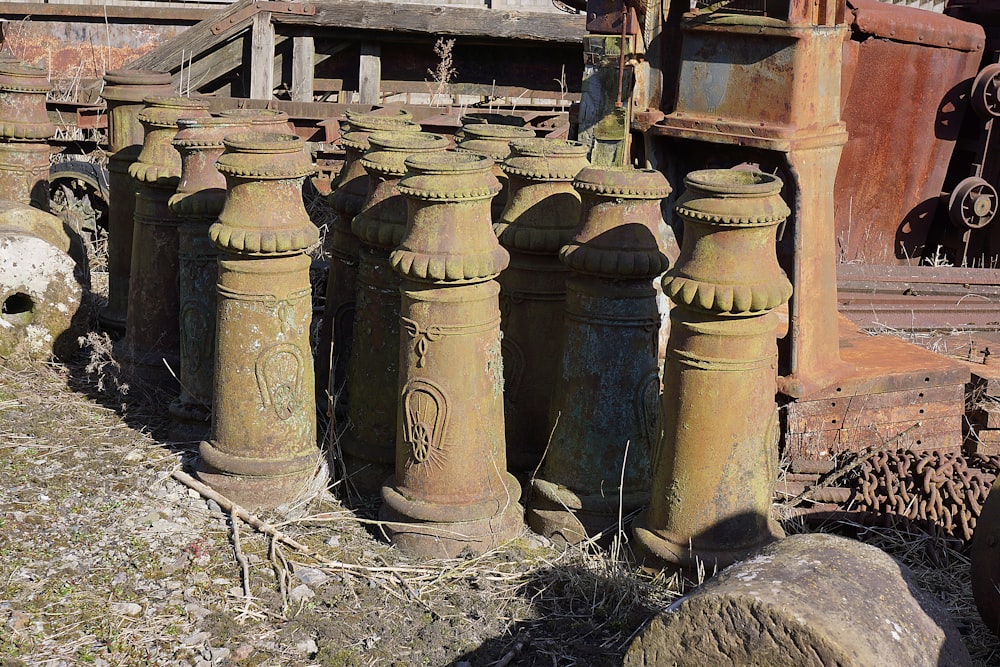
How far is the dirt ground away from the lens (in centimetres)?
366

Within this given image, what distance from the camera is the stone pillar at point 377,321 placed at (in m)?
4.46

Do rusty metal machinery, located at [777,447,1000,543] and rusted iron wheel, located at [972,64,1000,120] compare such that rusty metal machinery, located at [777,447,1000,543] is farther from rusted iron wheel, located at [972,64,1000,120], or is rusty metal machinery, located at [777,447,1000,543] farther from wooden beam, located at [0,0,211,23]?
wooden beam, located at [0,0,211,23]

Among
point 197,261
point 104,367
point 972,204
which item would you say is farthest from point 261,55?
point 972,204

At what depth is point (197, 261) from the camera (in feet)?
16.4

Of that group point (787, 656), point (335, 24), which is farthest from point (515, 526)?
point (335, 24)

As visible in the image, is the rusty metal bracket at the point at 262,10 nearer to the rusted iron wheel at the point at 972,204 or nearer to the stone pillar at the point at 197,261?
the stone pillar at the point at 197,261

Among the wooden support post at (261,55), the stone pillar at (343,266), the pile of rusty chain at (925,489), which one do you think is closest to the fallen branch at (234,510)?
the stone pillar at (343,266)

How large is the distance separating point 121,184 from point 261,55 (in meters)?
4.31

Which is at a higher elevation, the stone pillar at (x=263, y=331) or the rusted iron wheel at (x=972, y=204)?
the rusted iron wheel at (x=972, y=204)

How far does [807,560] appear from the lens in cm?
315

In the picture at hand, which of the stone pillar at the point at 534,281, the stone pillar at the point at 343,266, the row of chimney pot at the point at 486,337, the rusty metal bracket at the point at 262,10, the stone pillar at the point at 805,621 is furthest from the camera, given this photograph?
the rusty metal bracket at the point at 262,10

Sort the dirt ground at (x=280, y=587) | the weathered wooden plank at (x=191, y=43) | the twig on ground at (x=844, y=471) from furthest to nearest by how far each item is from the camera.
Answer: the weathered wooden plank at (x=191, y=43) → the twig on ground at (x=844, y=471) → the dirt ground at (x=280, y=587)

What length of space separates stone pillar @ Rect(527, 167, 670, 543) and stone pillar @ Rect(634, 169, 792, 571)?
0.26 metres

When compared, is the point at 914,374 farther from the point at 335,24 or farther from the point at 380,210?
the point at 335,24
